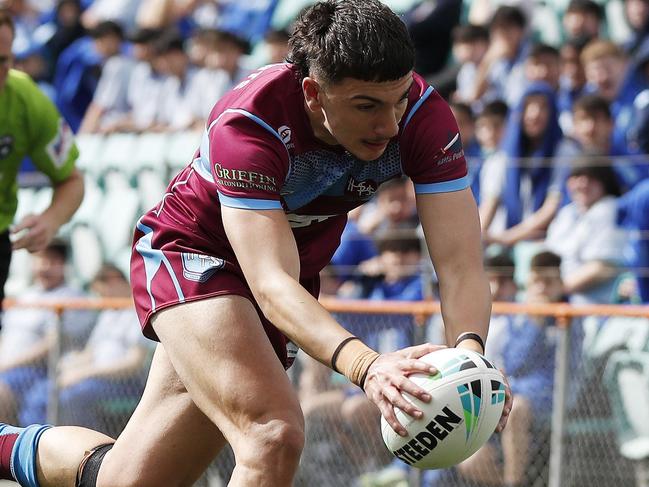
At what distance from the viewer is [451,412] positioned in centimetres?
391

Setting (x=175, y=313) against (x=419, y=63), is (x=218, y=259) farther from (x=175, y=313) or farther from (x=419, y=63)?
(x=419, y=63)

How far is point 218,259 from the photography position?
4.67 meters

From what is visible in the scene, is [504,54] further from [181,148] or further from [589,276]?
[181,148]

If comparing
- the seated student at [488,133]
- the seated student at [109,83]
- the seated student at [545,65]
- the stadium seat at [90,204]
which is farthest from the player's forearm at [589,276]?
the seated student at [109,83]

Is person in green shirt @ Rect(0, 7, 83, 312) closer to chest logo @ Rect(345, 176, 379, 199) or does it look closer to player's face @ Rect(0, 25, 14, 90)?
player's face @ Rect(0, 25, 14, 90)

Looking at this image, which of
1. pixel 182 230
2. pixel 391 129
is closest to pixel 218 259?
pixel 182 230

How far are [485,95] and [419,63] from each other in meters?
1.42

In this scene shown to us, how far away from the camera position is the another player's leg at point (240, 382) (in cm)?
427

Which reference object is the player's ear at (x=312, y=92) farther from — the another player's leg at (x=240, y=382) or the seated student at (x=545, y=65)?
the seated student at (x=545, y=65)

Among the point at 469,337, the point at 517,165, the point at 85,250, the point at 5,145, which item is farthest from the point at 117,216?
the point at 469,337

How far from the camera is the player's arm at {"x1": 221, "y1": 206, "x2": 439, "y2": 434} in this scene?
3770 millimetres

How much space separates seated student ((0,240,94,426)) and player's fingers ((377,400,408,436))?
556cm

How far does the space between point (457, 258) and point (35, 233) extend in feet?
9.34

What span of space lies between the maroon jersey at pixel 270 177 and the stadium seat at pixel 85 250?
259 inches
